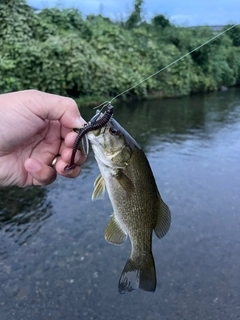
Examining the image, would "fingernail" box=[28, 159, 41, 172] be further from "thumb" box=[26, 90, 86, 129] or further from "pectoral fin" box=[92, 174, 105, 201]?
"pectoral fin" box=[92, 174, 105, 201]

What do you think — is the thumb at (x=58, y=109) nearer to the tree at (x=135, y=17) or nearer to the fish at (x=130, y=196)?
the fish at (x=130, y=196)

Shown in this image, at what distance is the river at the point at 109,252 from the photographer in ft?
15.0

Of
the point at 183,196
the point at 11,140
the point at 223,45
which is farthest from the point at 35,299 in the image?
the point at 223,45

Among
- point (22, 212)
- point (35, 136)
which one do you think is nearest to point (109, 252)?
point (22, 212)

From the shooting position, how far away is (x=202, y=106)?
18.6 m

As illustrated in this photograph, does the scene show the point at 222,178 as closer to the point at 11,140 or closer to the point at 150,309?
the point at 150,309

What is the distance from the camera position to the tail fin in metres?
2.34

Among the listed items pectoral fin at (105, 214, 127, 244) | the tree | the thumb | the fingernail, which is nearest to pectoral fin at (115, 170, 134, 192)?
pectoral fin at (105, 214, 127, 244)

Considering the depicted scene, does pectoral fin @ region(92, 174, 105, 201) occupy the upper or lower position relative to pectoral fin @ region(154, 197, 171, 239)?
upper

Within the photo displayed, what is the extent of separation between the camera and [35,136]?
9.36 ft

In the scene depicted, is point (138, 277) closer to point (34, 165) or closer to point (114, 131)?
point (114, 131)

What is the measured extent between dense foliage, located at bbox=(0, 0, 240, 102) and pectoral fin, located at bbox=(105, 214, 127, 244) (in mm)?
10345

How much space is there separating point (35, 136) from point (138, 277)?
1.26m

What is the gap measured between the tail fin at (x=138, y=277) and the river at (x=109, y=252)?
2.31m
